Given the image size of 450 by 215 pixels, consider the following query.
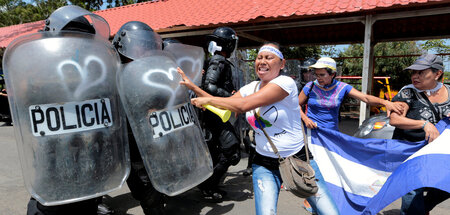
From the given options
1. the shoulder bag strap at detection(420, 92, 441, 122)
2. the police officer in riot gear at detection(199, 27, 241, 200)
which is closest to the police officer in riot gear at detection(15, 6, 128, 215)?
the police officer in riot gear at detection(199, 27, 241, 200)

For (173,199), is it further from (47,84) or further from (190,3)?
(190,3)

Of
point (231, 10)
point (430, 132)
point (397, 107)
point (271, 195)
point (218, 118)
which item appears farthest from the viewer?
point (231, 10)

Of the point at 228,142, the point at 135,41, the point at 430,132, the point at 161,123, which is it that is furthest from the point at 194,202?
the point at 430,132

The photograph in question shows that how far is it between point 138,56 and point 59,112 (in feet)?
2.15

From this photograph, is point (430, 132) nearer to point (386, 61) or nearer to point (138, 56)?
point (138, 56)

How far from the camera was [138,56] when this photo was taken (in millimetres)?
1958

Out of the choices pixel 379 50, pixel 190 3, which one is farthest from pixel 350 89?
pixel 379 50

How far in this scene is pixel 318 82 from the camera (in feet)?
11.2

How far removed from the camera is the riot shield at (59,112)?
1447mm

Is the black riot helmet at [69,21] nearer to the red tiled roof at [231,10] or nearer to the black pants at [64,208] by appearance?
the black pants at [64,208]

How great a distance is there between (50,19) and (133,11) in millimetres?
11459

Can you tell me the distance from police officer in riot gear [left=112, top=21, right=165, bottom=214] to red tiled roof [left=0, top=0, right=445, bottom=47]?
3766 mm

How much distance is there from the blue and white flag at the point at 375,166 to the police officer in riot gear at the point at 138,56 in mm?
1675

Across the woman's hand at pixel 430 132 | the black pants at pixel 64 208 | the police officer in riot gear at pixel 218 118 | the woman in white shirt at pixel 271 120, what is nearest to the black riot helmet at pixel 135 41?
the woman in white shirt at pixel 271 120
